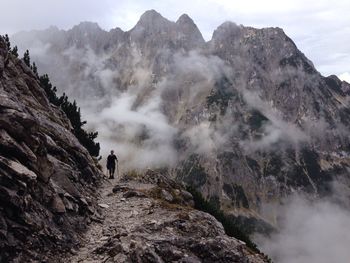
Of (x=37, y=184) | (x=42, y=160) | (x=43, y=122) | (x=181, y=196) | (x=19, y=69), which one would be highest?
(x=19, y=69)

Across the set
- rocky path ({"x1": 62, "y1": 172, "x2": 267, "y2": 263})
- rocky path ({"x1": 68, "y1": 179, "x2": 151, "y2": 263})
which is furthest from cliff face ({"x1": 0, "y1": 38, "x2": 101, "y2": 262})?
rocky path ({"x1": 62, "y1": 172, "x2": 267, "y2": 263})

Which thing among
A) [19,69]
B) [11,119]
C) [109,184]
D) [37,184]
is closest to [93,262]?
[37,184]

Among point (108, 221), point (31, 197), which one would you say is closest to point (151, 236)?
point (108, 221)

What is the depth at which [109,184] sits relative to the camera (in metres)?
40.3

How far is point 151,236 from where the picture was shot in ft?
78.1

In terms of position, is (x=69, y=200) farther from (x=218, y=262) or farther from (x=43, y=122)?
(x=43, y=122)

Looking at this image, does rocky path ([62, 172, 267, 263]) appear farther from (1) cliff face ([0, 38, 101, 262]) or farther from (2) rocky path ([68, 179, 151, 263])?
(1) cliff face ([0, 38, 101, 262])

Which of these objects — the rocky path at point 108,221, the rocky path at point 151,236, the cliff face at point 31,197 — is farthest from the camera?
the rocky path at point 151,236

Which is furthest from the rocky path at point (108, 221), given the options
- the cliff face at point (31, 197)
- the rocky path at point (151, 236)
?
the cliff face at point (31, 197)

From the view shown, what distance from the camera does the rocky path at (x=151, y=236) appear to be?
21.0 metres

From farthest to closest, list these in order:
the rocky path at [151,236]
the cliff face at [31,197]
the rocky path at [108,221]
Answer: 1. the rocky path at [151,236]
2. the rocky path at [108,221]
3. the cliff face at [31,197]

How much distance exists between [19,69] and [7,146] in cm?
2703

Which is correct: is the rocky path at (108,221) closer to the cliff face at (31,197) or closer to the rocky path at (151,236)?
the rocky path at (151,236)

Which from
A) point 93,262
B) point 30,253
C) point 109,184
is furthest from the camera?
point 109,184
